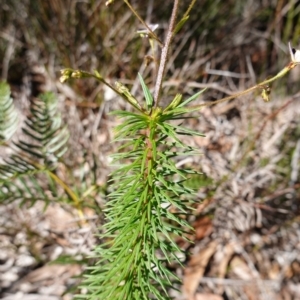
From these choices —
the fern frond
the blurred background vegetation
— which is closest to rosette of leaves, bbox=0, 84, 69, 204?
the fern frond

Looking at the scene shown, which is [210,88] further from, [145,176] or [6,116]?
[145,176]

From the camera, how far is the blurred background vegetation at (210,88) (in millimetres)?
2004

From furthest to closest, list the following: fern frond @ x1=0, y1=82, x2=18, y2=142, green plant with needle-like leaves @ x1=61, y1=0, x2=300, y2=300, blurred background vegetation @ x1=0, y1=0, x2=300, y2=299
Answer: blurred background vegetation @ x1=0, y1=0, x2=300, y2=299
fern frond @ x1=0, y1=82, x2=18, y2=142
green plant with needle-like leaves @ x1=61, y1=0, x2=300, y2=300

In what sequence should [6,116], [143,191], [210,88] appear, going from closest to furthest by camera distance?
[143,191], [6,116], [210,88]

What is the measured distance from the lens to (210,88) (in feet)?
7.73

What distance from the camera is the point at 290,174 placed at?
207cm

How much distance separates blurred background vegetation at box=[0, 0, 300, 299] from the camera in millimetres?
2004

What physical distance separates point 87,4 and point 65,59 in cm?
34

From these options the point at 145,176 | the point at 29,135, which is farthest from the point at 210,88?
the point at 145,176

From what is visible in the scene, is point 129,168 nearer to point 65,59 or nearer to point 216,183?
point 216,183

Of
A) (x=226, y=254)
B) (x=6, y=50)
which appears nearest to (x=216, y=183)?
(x=226, y=254)

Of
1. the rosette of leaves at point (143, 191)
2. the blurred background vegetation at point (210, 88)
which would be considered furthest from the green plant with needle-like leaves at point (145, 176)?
the blurred background vegetation at point (210, 88)

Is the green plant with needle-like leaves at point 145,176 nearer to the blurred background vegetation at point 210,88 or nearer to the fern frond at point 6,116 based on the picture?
the fern frond at point 6,116

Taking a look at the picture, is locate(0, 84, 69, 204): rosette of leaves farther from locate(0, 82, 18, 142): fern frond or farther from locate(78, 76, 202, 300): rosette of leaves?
locate(78, 76, 202, 300): rosette of leaves
